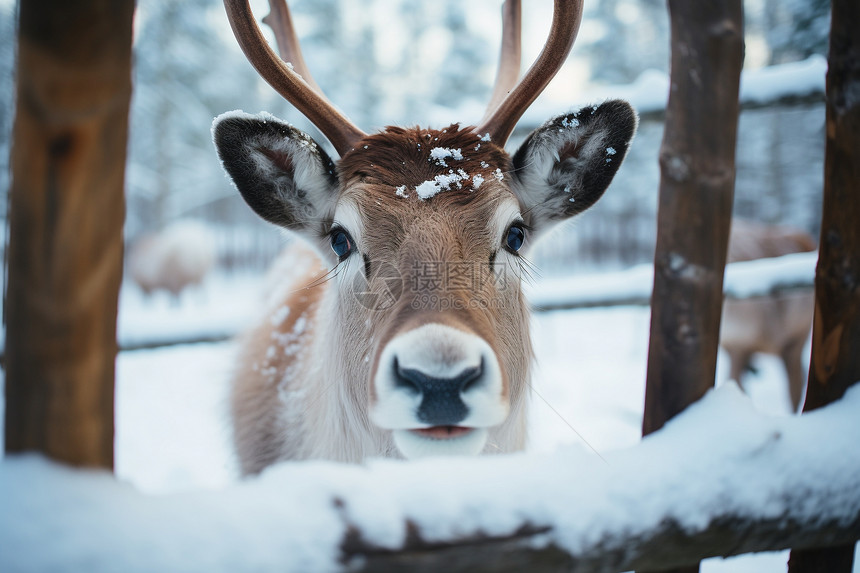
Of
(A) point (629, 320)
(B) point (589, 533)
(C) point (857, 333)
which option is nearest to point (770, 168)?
(A) point (629, 320)

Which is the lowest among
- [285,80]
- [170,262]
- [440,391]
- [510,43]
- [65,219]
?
[440,391]

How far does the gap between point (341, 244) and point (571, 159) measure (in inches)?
46.7

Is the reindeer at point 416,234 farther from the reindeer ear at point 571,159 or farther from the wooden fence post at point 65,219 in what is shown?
the wooden fence post at point 65,219

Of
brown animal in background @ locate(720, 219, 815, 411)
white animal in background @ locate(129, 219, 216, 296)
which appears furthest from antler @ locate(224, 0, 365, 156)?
white animal in background @ locate(129, 219, 216, 296)

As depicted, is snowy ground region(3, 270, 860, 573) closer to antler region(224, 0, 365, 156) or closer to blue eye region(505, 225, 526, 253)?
blue eye region(505, 225, 526, 253)

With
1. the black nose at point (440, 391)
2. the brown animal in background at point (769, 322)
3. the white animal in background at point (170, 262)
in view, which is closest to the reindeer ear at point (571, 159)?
the black nose at point (440, 391)

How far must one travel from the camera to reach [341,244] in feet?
7.61

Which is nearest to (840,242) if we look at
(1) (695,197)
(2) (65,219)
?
(1) (695,197)

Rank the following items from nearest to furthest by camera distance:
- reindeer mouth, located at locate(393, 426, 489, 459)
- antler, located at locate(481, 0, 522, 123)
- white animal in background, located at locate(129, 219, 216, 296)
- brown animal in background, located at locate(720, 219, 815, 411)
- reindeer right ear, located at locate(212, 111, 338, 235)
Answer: reindeer mouth, located at locate(393, 426, 489, 459), reindeer right ear, located at locate(212, 111, 338, 235), antler, located at locate(481, 0, 522, 123), brown animal in background, located at locate(720, 219, 815, 411), white animal in background, located at locate(129, 219, 216, 296)

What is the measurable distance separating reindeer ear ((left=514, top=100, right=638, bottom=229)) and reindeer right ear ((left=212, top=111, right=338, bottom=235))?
948 millimetres

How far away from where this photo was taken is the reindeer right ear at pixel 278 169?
86.3 inches

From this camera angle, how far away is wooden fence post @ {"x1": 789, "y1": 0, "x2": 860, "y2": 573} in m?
1.62

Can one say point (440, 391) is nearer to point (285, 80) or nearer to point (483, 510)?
point (483, 510)

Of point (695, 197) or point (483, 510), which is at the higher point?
point (695, 197)
